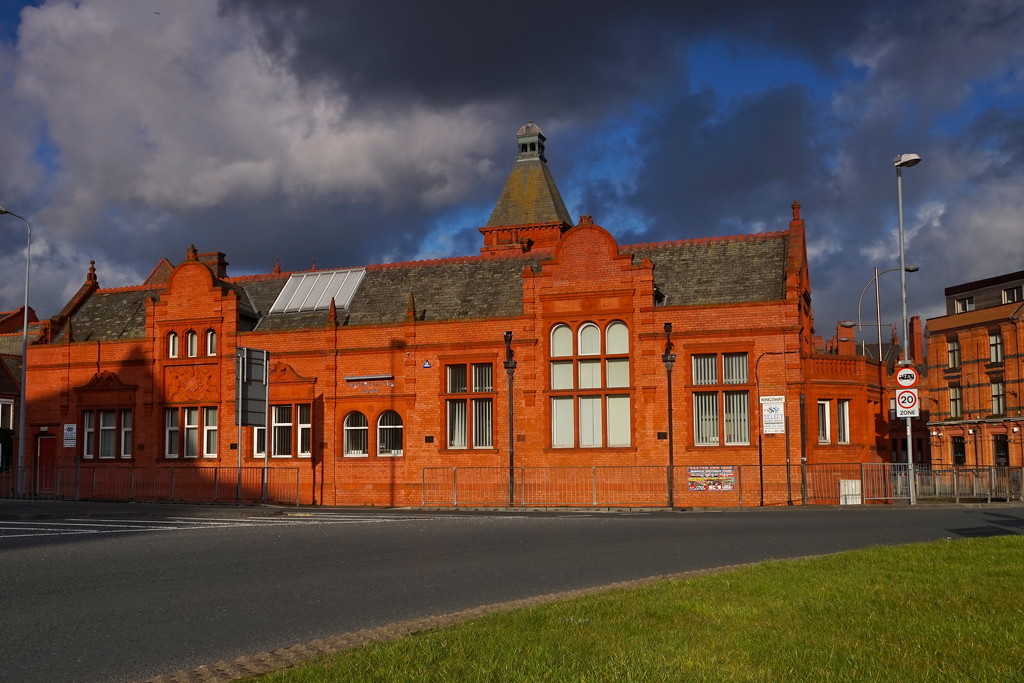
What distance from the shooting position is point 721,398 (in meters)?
33.7

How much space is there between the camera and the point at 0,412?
56.7 meters

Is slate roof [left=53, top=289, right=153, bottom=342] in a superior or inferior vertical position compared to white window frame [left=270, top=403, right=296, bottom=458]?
superior

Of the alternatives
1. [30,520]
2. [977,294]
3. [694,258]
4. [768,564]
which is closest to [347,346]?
[694,258]

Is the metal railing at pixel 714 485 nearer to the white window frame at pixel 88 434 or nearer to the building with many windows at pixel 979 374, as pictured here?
the white window frame at pixel 88 434

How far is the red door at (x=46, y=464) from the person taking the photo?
40656 millimetres

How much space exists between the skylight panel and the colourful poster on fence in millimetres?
15166

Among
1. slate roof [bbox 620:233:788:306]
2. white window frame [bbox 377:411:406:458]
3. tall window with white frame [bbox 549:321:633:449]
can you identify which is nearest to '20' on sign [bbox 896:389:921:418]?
slate roof [bbox 620:233:788:306]

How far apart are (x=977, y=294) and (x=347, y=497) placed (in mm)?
51265

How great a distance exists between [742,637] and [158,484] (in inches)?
1380

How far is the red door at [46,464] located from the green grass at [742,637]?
35.6 meters

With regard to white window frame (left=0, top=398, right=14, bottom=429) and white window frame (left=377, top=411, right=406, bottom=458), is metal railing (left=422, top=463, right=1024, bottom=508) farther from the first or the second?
white window frame (left=0, top=398, right=14, bottom=429)

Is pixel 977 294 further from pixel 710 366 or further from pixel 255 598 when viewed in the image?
pixel 255 598

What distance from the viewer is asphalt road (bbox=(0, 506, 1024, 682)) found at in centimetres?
872

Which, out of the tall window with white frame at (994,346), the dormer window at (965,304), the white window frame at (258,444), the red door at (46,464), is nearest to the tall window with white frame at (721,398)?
the white window frame at (258,444)
